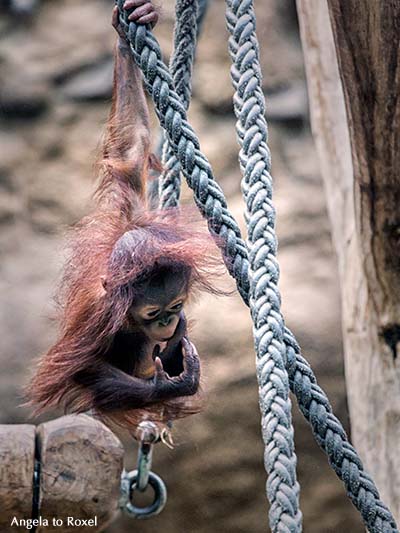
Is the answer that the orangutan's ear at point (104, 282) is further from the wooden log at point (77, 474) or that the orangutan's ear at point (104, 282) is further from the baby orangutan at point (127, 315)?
the wooden log at point (77, 474)

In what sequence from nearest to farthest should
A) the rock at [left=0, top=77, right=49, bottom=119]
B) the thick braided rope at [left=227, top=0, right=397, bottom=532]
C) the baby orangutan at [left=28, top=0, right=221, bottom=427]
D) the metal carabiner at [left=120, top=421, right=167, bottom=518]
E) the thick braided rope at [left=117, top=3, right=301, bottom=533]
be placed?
the thick braided rope at [left=117, top=3, right=301, bottom=533] → the thick braided rope at [left=227, top=0, right=397, bottom=532] → the baby orangutan at [left=28, top=0, right=221, bottom=427] → the metal carabiner at [left=120, top=421, right=167, bottom=518] → the rock at [left=0, top=77, right=49, bottom=119]

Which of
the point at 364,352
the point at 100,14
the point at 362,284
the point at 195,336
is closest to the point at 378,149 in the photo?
the point at 362,284

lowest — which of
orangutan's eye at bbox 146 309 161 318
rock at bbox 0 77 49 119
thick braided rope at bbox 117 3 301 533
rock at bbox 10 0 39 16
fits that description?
thick braided rope at bbox 117 3 301 533

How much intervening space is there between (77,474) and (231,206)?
2.11m

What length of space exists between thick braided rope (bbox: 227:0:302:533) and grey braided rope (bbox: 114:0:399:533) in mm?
61

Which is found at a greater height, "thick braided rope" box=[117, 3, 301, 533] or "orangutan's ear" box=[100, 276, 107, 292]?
"orangutan's ear" box=[100, 276, 107, 292]

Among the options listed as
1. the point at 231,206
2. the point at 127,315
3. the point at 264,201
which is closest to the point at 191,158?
the point at 264,201

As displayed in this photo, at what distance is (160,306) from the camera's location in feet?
6.35

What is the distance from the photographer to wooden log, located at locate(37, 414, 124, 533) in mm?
1945

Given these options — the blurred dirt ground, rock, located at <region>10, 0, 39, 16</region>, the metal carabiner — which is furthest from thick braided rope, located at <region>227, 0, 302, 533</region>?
rock, located at <region>10, 0, 39, 16</region>

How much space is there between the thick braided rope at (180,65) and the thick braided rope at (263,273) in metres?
0.40

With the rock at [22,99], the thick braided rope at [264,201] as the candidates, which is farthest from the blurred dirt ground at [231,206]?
the thick braided rope at [264,201]

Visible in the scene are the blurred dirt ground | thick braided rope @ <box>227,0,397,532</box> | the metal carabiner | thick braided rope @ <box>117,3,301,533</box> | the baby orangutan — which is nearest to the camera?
thick braided rope @ <box>117,3,301,533</box>

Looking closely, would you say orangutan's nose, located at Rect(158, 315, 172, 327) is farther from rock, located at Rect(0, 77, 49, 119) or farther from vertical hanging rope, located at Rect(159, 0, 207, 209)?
rock, located at Rect(0, 77, 49, 119)
